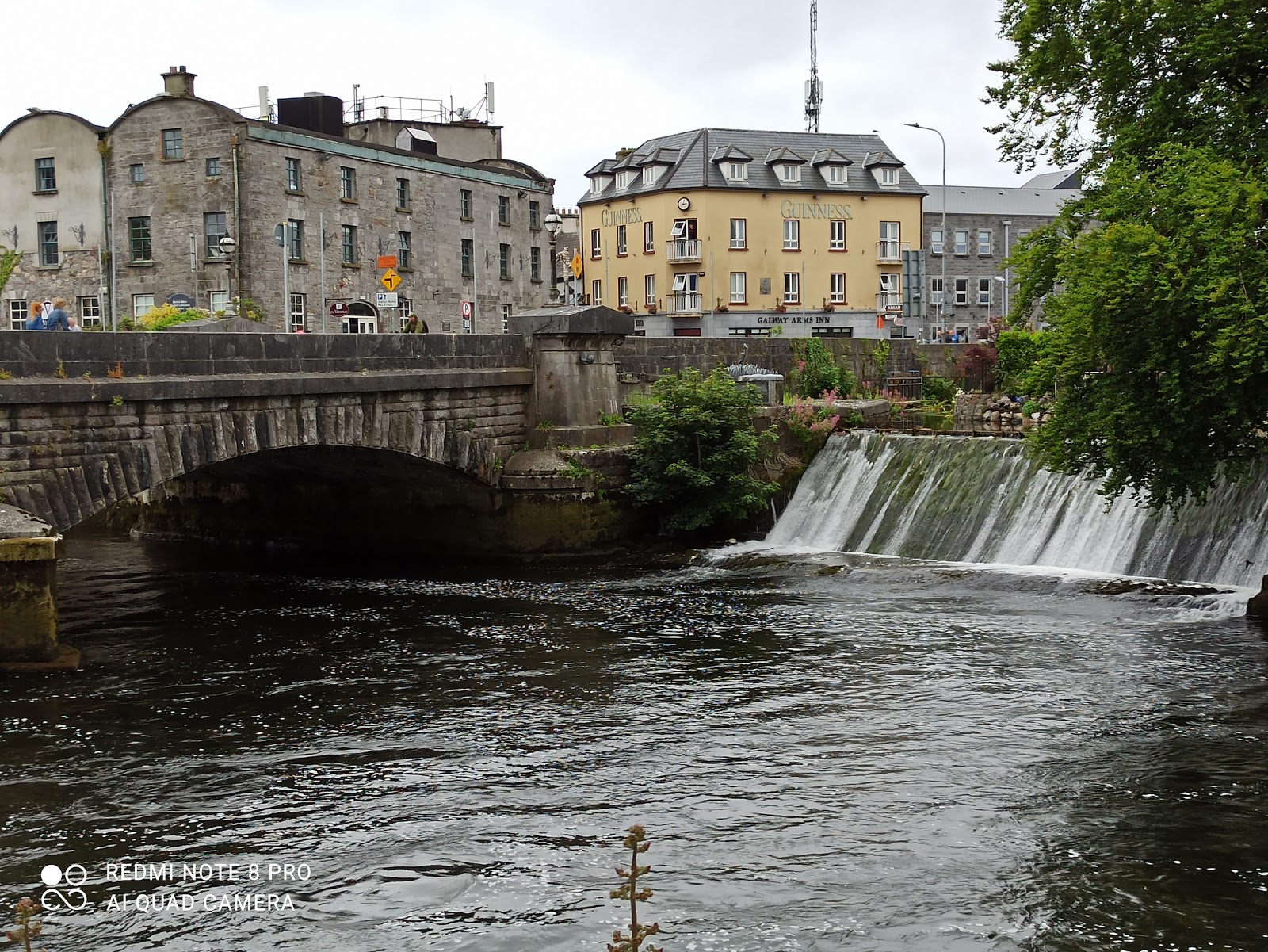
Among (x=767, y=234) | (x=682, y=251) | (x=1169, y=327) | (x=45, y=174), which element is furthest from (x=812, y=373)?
(x=767, y=234)

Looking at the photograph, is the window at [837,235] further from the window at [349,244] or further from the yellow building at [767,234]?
the window at [349,244]

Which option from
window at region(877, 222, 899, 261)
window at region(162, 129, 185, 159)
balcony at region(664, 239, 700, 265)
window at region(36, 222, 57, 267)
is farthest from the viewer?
window at region(877, 222, 899, 261)

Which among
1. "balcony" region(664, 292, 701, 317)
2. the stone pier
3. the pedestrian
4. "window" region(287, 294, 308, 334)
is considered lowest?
the stone pier

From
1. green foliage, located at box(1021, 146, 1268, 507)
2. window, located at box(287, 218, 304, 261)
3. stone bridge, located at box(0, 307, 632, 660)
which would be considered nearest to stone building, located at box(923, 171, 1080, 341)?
window, located at box(287, 218, 304, 261)

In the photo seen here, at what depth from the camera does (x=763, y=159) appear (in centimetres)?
6706

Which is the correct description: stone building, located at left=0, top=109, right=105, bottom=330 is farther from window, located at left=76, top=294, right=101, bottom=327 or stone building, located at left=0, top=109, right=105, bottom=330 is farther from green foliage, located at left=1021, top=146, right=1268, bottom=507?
green foliage, located at left=1021, top=146, right=1268, bottom=507

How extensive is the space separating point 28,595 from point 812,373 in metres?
26.5

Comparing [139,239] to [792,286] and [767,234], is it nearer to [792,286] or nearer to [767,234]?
[767,234]

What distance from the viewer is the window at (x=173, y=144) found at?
141 ft

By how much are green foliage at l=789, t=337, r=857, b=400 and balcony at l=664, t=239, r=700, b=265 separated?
1001 inches

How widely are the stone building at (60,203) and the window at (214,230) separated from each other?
3.66 m

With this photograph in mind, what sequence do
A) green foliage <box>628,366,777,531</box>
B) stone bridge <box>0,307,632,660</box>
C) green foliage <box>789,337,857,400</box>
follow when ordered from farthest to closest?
green foliage <box>789,337,857,400</box> → green foliage <box>628,366,777,531</box> → stone bridge <box>0,307,632,660</box>

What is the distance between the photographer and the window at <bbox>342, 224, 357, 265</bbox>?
46.4 meters

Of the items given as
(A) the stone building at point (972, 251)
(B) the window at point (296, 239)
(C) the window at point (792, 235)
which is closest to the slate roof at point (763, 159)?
(C) the window at point (792, 235)
